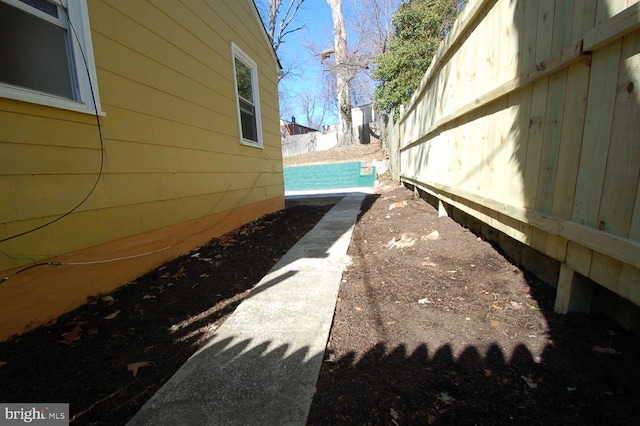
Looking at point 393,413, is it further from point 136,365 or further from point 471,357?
point 136,365

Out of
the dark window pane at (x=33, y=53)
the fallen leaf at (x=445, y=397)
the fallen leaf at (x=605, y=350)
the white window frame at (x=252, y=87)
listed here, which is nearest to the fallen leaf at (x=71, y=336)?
the dark window pane at (x=33, y=53)

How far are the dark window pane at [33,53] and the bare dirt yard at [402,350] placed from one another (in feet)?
6.19

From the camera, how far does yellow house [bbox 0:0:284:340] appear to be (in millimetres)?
2062

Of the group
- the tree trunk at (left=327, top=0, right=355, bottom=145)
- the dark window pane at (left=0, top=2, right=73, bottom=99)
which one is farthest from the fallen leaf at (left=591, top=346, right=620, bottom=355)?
the tree trunk at (left=327, top=0, right=355, bottom=145)

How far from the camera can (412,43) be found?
11.9 m

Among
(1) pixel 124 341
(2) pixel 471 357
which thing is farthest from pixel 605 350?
(1) pixel 124 341

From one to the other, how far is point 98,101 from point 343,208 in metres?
5.14

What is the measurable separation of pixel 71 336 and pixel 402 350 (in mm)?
2343

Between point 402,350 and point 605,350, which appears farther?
point 402,350

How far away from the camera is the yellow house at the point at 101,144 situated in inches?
81.2

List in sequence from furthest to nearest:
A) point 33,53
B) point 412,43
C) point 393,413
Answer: point 412,43 < point 33,53 < point 393,413

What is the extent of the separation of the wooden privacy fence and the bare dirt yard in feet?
1.24

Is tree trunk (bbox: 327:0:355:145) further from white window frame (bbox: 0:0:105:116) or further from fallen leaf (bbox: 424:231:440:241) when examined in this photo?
white window frame (bbox: 0:0:105:116)

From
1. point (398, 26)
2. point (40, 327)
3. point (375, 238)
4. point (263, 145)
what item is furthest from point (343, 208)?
point (398, 26)
